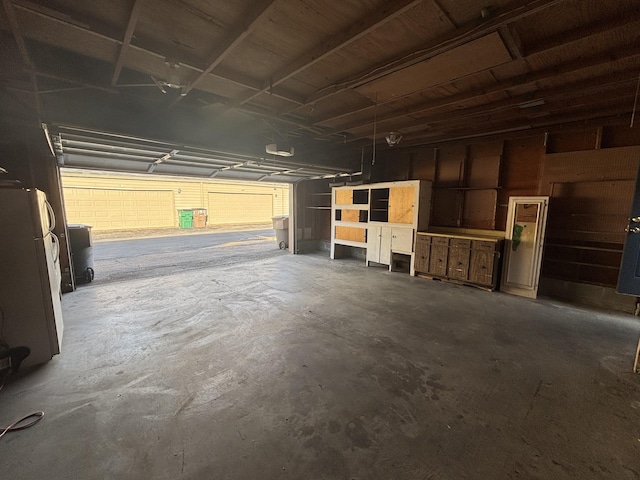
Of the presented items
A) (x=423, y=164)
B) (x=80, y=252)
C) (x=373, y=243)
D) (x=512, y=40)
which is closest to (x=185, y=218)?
(x=80, y=252)

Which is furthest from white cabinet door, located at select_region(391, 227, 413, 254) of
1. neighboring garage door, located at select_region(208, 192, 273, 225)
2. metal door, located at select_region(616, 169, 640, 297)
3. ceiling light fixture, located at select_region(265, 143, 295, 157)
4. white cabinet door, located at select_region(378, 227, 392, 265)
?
neighboring garage door, located at select_region(208, 192, 273, 225)

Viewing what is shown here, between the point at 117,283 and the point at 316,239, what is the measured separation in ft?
16.6

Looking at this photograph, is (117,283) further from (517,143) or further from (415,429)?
(517,143)

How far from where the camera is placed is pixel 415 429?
1.69 meters

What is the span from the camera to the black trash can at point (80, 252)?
14.9ft

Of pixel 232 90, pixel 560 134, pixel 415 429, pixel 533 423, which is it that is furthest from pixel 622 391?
pixel 232 90

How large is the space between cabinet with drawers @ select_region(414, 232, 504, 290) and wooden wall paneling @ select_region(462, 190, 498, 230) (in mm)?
474

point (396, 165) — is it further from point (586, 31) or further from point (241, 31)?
point (241, 31)

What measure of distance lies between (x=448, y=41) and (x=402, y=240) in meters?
3.99

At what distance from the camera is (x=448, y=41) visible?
197 cm

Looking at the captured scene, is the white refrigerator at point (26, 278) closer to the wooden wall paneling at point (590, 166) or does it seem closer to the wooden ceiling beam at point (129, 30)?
the wooden ceiling beam at point (129, 30)

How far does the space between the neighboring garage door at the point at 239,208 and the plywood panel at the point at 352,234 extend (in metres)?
9.59

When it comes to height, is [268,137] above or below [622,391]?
above

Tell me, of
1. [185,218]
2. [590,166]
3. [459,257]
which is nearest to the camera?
[590,166]
